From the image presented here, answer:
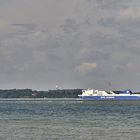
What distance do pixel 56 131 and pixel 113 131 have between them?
7.31 m

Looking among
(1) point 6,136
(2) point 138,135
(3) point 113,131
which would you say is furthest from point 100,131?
(1) point 6,136

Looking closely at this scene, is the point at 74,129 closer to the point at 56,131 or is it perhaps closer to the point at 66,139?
the point at 56,131

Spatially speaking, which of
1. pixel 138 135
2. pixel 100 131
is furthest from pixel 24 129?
pixel 138 135

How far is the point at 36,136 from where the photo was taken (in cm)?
7200

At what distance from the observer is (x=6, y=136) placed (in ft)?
236

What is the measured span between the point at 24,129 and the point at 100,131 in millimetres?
10557

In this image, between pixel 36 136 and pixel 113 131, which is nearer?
pixel 36 136

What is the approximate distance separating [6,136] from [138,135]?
50.8ft

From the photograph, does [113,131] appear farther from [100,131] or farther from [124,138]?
[124,138]

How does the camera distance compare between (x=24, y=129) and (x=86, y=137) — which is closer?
(x=86, y=137)

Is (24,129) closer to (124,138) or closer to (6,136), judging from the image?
(6,136)

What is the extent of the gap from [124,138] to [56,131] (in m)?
12.1

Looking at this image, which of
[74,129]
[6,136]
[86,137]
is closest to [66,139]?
[86,137]

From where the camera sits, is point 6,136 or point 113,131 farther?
point 113,131
